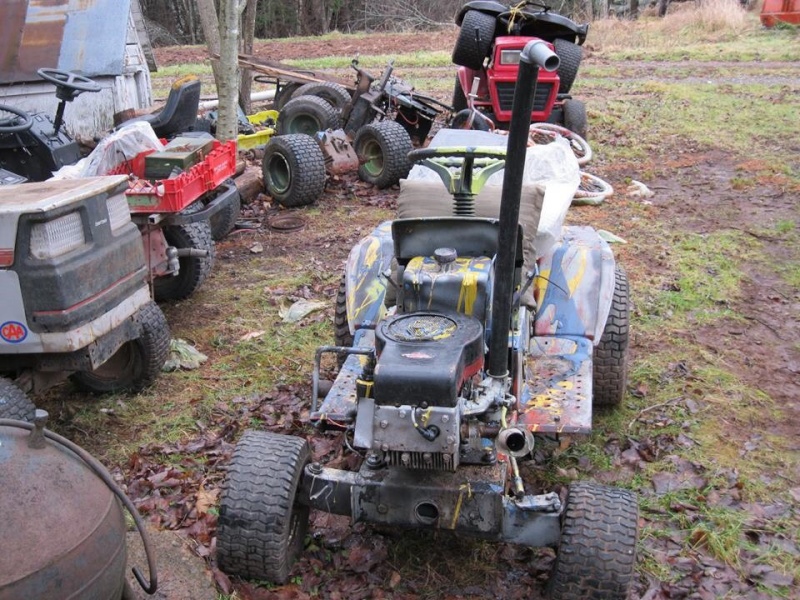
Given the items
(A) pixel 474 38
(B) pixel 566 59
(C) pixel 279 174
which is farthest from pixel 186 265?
(B) pixel 566 59

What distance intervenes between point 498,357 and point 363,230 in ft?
16.0

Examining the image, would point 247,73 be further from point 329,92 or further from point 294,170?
point 294,170

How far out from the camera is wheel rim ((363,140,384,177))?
359 inches

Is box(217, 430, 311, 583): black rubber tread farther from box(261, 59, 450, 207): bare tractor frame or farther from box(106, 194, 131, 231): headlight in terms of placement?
box(261, 59, 450, 207): bare tractor frame

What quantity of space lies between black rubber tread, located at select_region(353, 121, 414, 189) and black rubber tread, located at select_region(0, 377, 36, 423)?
550cm

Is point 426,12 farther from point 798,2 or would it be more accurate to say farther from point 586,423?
point 586,423

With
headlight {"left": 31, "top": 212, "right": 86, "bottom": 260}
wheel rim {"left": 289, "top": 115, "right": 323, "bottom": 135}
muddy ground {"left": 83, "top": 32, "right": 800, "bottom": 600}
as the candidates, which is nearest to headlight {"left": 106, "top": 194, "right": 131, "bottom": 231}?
headlight {"left": 31, "top": 212, "right": 86, "bottom": 260}

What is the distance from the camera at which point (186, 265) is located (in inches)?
235

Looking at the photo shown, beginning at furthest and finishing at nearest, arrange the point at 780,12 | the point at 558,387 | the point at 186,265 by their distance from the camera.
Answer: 1. the point at 780,12
2. the point at 186,265
3. the point at 558,387

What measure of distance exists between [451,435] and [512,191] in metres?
0.82

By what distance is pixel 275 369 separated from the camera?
509cm

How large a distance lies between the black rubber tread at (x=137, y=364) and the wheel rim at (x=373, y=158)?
487 centimetres

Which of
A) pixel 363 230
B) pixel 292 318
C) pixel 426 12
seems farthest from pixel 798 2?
pixel 292 318

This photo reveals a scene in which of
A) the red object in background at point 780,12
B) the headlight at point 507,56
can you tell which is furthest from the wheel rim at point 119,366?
the red object in background at point 780,12
